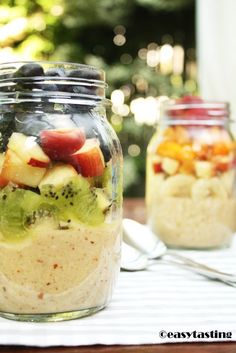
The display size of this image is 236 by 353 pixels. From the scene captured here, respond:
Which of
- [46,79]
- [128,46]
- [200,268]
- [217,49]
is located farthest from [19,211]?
[128,46]

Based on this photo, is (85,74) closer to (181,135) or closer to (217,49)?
(181,135)

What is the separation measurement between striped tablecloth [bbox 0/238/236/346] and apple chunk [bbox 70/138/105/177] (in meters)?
0.16

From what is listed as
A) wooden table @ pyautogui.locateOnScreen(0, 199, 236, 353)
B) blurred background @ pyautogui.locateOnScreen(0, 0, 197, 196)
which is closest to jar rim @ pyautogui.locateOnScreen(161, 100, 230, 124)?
wooden table @ pyautogui.locateOnScreen(0, 199, 236, 353)

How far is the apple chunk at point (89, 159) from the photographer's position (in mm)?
592

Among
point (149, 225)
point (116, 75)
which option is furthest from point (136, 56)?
point (149, 225)

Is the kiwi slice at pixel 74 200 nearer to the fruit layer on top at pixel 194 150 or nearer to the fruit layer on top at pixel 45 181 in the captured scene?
the fruit layer on top at pixel 45 181

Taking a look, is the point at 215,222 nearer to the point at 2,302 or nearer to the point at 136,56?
the point at 2,302

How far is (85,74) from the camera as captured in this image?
635 mm

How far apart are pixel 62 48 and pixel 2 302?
3.26 m

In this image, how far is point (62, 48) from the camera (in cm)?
368

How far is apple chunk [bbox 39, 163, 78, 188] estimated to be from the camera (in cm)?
58

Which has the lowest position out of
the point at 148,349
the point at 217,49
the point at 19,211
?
the point at 148,349

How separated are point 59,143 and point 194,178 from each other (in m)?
0.47

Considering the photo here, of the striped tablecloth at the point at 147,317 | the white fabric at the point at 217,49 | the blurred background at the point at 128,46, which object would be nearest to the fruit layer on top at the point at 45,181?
the striped tablecloth at the point at 147,317
